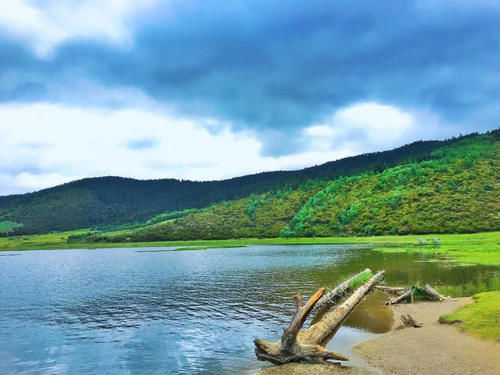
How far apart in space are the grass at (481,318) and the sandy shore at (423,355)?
2.16 ft

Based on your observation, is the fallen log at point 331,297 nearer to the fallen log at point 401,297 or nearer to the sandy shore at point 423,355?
the fallen log at point 401,297

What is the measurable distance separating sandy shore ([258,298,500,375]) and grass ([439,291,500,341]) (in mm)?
659

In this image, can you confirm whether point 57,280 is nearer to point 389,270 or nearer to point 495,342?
point 389,270

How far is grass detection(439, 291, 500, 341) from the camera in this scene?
65.3 feet

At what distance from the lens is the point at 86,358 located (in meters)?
21.9

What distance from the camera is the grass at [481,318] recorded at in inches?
784

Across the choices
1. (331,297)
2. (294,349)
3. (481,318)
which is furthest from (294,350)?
(331,297)

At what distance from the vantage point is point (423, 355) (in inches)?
709

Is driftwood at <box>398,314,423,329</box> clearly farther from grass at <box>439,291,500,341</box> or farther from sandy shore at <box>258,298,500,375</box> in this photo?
grass at <box>439,291,500,341</box>

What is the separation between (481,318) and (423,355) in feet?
21.8

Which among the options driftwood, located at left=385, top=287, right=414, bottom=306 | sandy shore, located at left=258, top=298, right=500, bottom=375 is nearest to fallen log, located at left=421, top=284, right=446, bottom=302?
driftwood, located at left=385, top=287, right=414, bottom=306

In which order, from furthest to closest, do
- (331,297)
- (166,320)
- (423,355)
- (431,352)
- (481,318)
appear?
(331,297)
(166,320)
(481,318)
(431,352)
(423,355)

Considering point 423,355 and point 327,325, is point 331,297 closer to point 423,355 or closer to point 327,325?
point 327,325

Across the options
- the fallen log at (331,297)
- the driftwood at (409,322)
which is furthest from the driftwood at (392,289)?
the driftwood at (409,322)
